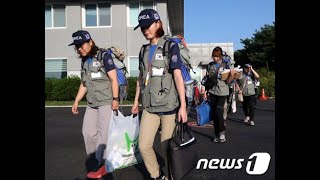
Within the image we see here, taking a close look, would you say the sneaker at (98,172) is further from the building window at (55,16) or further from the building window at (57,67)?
the building window at (55,16)

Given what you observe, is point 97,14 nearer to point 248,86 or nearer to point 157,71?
point 248,86

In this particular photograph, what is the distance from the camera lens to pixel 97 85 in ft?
17.5

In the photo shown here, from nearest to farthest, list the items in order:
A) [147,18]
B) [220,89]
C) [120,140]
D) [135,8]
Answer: [147,18] → [120,140] → [220,89] → [135,8]

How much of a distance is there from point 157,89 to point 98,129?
148 cm

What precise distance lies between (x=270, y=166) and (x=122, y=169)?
2203 mm

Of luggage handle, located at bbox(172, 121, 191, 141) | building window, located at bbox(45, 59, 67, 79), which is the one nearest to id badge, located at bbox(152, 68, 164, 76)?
luggage handle, located at bbox(172, 121, 191, 141)

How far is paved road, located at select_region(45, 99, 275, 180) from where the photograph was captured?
5344 mm

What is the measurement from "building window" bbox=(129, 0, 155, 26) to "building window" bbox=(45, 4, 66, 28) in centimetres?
434

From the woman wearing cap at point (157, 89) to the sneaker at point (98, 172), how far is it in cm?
104

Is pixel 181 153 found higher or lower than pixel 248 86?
lower

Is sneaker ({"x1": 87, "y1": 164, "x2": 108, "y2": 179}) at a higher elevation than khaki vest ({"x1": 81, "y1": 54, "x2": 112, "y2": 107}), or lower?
lower

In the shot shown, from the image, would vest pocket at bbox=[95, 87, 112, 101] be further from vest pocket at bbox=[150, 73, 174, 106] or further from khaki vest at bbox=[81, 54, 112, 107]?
vest pocket at bbox=[150, 73, 174, 106]

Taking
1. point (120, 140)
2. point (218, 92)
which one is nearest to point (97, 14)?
point (218, 92)
